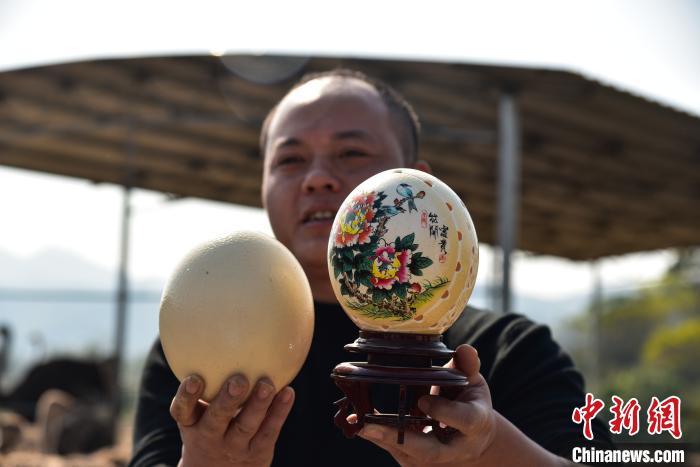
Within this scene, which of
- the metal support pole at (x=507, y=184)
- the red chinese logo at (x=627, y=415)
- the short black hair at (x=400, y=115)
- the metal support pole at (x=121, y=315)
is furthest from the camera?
the metal support pole at (x=121, y=315)

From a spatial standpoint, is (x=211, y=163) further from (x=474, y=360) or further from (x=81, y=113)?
(x=474, y=360)

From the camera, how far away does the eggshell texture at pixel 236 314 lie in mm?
1886

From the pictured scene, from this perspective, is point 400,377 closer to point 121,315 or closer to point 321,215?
point 321,215

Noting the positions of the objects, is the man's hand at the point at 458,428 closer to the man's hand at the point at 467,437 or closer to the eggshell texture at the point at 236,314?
the man's hand at the point at 467,437

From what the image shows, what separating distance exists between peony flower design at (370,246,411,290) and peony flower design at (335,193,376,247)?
0.16ft

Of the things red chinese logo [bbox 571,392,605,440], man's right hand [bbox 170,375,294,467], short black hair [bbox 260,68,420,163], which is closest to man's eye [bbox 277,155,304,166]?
short black hair [bbox 260,68,420,163]

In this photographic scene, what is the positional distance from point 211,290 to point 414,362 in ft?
1.65

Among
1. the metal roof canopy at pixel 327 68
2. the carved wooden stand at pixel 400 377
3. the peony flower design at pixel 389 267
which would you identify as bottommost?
the carved wooden stand at pixel 400 377

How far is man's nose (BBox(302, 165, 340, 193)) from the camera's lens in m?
2.30

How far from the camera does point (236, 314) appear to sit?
1911mm

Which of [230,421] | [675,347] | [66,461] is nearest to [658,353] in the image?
[675,347]

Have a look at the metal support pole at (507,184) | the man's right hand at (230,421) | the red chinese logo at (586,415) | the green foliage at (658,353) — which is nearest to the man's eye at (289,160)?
the man's right hand at (230,421)

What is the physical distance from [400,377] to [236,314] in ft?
1.36

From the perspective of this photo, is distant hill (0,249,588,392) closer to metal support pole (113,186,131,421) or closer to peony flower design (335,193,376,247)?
metal support pole (113,186,131,421)
